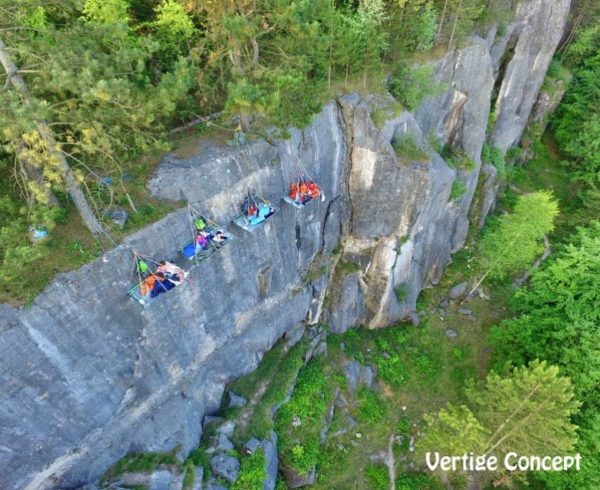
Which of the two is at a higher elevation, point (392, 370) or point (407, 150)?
point (407, 150)

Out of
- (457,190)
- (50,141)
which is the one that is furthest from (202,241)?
(457,190)

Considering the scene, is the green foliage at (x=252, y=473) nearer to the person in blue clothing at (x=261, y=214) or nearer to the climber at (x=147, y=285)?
the climber at (x=147, y=285)

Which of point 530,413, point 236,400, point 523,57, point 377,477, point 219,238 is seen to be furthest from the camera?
point 523,57

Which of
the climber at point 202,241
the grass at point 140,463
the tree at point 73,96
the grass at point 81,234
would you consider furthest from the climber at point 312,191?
the grass at point 140,463

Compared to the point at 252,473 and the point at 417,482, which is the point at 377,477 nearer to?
the point at 417,482

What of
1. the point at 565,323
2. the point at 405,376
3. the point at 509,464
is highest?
the point at 565,323

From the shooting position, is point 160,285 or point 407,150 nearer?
point 160,285

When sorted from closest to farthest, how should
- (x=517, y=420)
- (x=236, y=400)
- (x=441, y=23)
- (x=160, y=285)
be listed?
(x=160, y=285)
(x=517, y=420)
(x=236, y=400)
(x=441, y=23)
